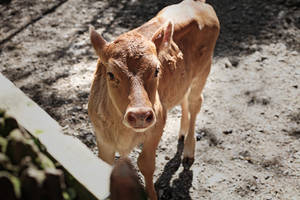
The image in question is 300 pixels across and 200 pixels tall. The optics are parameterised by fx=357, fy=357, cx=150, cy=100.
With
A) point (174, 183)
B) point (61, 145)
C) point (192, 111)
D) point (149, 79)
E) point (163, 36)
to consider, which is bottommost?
point (174, 183)

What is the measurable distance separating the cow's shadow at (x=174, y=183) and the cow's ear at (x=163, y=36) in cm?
180

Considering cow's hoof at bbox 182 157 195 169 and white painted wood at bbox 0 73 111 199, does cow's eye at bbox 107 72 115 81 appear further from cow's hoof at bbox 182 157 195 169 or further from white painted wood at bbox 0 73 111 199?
cow's hoof at bbox 182 157 195 169

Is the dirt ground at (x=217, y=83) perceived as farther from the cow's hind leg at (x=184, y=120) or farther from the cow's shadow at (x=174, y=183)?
the cow's hind leg at (x=184, y=120)

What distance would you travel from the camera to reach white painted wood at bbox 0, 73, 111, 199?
1.54 m

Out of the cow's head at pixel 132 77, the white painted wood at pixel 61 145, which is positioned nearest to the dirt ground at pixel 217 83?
the cow's head at pixel 132 77

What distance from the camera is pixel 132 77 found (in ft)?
9.33

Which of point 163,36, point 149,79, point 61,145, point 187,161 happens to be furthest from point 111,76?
point 187,161

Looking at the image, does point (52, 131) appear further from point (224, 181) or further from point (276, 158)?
point (276, 158)

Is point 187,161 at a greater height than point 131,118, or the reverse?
point 131,118

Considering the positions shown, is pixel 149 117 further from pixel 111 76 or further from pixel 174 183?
pixel 174 183

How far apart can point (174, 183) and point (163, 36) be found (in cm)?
190

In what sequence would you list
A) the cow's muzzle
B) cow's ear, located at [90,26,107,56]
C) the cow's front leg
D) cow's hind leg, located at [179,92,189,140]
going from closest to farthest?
the cow's muzzle < cow's ear, located at [90,26,107,56] < the cow's front leg < cow's hind leg, located at [179,92,189,140]

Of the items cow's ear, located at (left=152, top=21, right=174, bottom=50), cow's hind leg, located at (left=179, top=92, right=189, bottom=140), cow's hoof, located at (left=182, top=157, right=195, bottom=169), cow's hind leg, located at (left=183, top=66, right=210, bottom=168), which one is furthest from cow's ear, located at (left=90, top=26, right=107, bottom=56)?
cow's hoof, located at (left=182, top=157, right=195, bottom=169)

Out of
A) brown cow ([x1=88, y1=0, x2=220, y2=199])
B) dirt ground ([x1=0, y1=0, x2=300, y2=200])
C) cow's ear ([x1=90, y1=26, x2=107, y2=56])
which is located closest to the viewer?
brown cow ([x1=88, y1=0, x2=220, y2=199])
